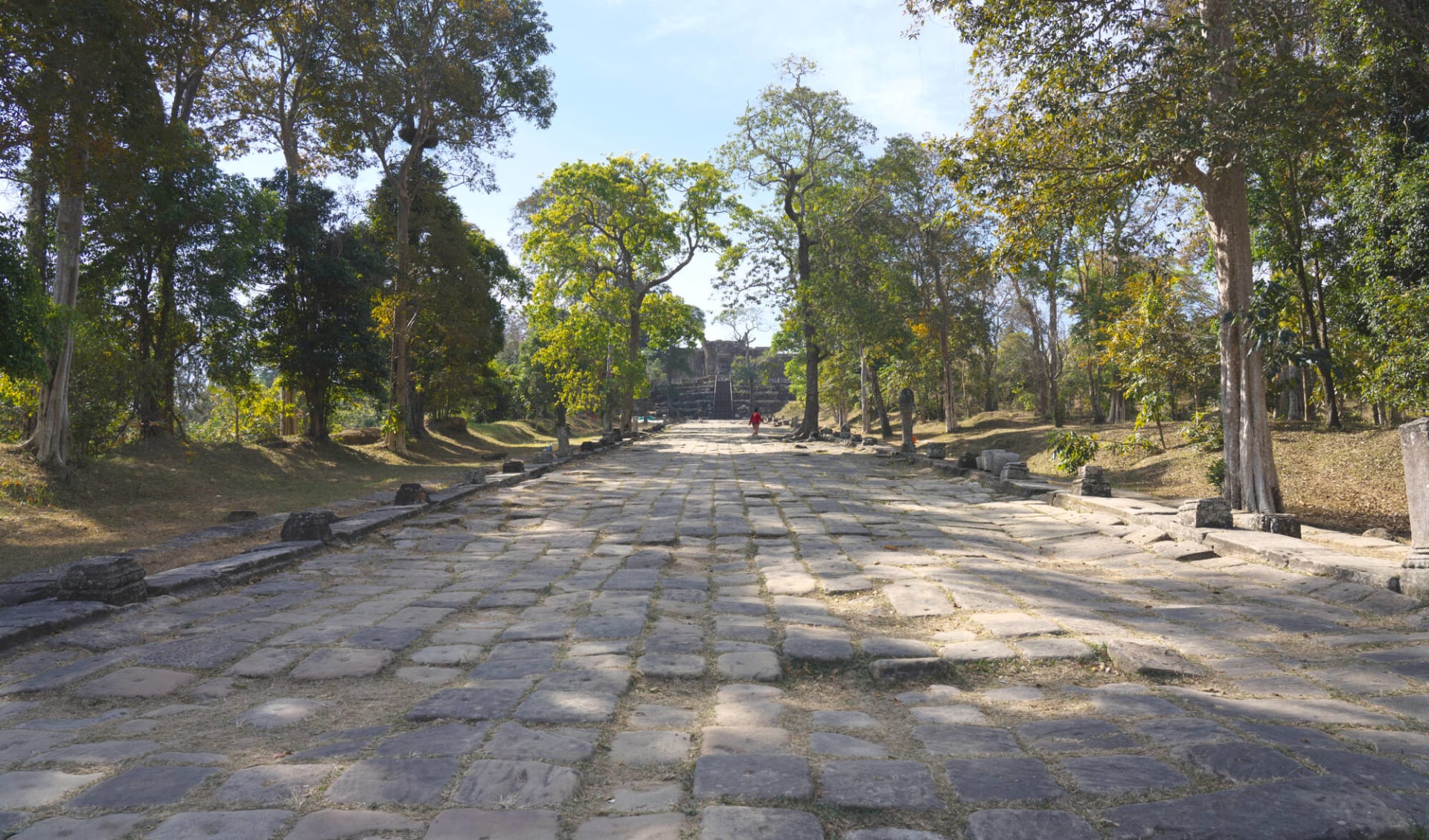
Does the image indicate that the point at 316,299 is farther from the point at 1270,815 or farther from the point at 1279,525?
the point at 1270,815

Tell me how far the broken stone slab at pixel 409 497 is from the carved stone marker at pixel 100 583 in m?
4.15

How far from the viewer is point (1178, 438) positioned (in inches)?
593

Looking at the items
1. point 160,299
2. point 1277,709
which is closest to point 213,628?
point 1277,709

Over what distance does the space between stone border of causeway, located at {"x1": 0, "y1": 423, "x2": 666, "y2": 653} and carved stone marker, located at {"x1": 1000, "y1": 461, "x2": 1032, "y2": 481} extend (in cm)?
699

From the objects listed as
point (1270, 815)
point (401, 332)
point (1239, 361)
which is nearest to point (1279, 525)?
point (1239, 361)

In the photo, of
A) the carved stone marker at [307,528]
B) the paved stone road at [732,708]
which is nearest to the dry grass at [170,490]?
the carved stone marker at [307,528]

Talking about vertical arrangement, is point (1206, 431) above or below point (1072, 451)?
above

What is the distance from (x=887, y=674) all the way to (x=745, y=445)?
66.6 ft

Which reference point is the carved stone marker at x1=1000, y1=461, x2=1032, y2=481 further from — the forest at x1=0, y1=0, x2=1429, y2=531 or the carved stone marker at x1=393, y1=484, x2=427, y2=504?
the carved stone marker at x1=393, y1=484, x2=427, y2=504

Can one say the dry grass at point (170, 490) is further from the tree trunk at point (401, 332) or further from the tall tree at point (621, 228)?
the tall tree at point (621, 228)

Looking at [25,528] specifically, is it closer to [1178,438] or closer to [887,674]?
[887,674]

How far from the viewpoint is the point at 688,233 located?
81.0 ft

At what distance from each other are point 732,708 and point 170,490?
10413 mm

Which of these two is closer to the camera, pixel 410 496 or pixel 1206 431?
pixel 410 496
